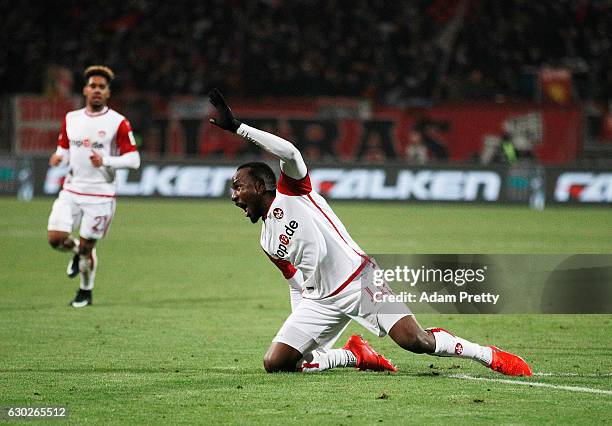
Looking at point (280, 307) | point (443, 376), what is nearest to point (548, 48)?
point (280, 307)

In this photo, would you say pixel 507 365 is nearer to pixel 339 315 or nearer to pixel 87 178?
pixel 339 315

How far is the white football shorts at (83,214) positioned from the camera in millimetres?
11727

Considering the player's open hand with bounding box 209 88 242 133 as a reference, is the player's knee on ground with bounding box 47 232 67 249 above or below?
below

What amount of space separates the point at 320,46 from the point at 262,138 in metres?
25.5

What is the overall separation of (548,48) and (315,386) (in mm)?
26790

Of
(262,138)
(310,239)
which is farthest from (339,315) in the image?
(262,138)

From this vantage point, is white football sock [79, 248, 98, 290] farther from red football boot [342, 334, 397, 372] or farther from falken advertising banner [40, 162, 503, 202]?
falken advertising banner [40, 162, 503, 202]

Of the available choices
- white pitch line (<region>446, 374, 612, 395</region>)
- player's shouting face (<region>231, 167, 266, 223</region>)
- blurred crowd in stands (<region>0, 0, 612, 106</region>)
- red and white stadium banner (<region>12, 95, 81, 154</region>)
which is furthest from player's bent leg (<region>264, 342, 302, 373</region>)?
blurred crowd in stands (<region>0, 0, 612, 106</region>)

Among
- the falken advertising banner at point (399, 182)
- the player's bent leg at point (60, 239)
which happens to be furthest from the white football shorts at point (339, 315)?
the falken advertising banner at point (399, 182)

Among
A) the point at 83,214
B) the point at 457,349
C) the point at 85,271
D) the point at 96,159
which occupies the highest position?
the point at 96,159

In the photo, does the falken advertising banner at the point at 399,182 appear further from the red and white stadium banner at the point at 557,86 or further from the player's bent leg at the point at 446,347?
the player's bent leg at the point at 446,347

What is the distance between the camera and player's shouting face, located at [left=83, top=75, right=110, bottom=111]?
11.5m

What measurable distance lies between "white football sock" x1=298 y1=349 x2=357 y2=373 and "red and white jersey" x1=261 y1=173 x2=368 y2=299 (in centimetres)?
51

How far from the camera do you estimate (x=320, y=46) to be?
32.2 meters
